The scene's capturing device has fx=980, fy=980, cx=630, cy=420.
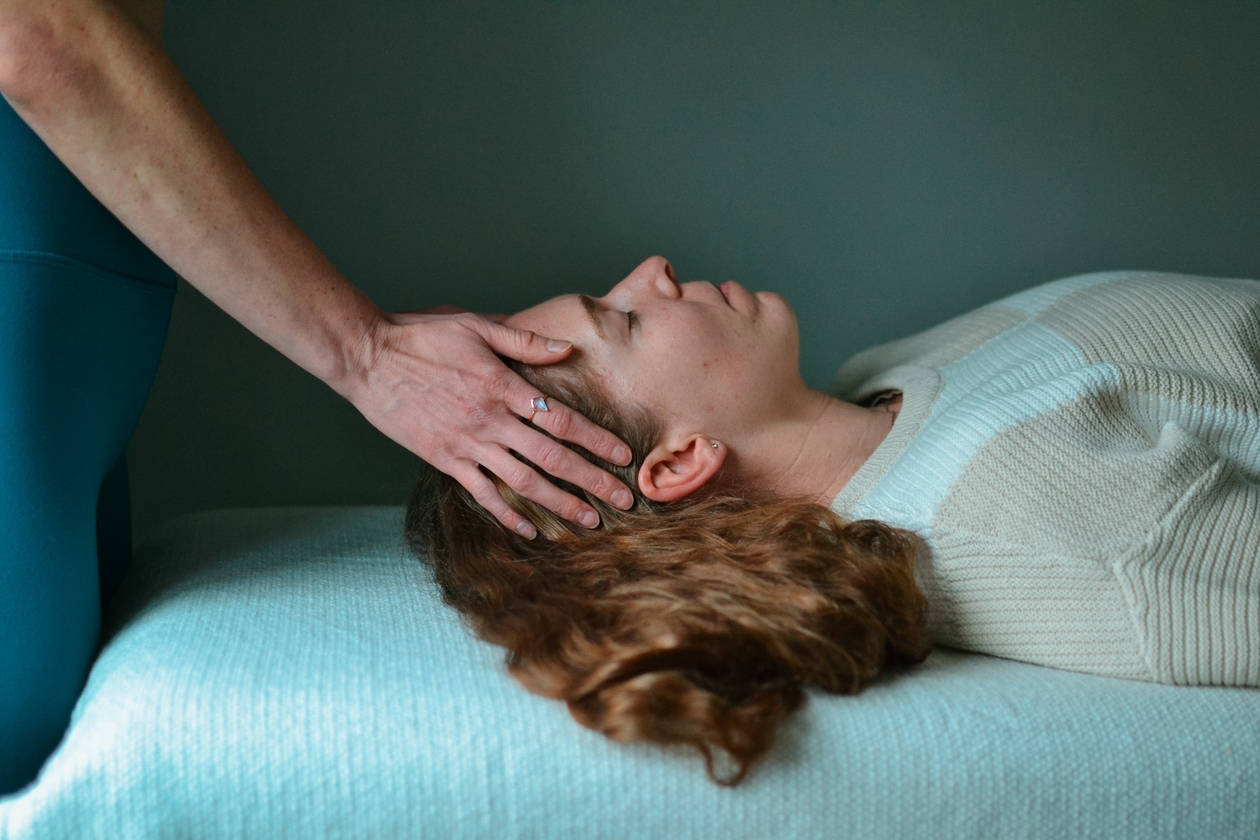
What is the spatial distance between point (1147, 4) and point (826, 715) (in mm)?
2138

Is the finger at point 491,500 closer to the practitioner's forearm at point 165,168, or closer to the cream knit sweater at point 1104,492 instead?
the practitioner's forearm at point 165,168

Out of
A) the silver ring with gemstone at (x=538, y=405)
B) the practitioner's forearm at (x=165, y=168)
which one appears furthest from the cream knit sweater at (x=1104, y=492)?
the practitioner's forearm at (x=165, y=168)

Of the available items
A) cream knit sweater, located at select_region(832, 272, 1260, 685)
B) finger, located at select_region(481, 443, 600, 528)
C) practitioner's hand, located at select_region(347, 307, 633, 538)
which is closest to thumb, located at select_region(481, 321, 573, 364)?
practitioner's hand, located at select_region(347, 307, 633, 538)

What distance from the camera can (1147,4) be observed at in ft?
7.61

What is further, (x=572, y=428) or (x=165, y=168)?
(x=572, y=428)

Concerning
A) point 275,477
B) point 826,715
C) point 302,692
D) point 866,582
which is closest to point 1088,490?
point 866,582

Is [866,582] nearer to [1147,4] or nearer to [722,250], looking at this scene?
[722,250]

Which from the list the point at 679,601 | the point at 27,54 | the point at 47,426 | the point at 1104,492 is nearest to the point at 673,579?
the point at 679,601

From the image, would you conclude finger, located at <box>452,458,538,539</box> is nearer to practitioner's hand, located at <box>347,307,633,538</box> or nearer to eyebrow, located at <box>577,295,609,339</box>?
practitioner's hand, located at <box>347,307,633,538</box>

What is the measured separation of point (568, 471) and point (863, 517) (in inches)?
15.2

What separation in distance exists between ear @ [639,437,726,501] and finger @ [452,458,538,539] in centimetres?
17

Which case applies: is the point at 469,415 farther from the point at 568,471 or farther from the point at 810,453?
the point at 810,453

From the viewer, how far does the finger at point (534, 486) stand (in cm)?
128

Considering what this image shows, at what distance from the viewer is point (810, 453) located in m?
1.46
